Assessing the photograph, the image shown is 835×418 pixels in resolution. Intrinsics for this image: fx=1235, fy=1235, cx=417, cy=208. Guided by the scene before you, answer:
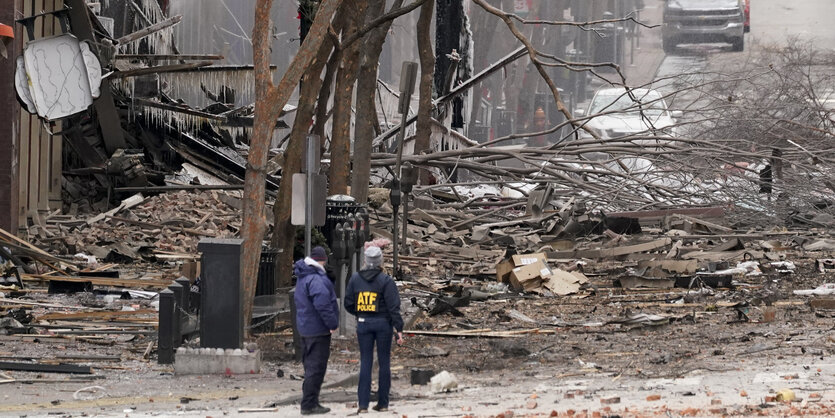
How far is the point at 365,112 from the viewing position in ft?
63.0

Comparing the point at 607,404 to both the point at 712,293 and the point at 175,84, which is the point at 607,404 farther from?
the point at 175,84

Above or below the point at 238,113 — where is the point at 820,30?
above

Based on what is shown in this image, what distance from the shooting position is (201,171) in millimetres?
26500

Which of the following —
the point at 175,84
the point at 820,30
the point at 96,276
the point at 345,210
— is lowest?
the point at 96,276

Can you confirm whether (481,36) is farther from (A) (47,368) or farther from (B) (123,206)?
(A) (47,368)

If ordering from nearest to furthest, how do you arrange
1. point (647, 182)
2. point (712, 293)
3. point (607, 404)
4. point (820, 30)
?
point (607, 404)
point (712, 293)
point (647, 182)
point (820, 30)

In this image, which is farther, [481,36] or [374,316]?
[481,36]

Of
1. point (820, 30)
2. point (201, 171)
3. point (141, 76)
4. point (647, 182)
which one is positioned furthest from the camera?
point (820, 30)

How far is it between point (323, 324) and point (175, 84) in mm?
14980

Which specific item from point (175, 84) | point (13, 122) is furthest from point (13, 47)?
point (175, 84)

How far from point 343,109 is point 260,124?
4.54 metres

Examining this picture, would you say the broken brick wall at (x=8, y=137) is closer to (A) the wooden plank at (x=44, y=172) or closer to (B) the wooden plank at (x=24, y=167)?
(B) the wooden plank at (x=24, y=167)

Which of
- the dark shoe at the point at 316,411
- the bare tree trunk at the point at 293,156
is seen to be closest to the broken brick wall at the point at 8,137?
the bare tree trunk at the point at 293,156

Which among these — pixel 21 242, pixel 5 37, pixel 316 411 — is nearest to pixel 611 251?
pixel 21 242
